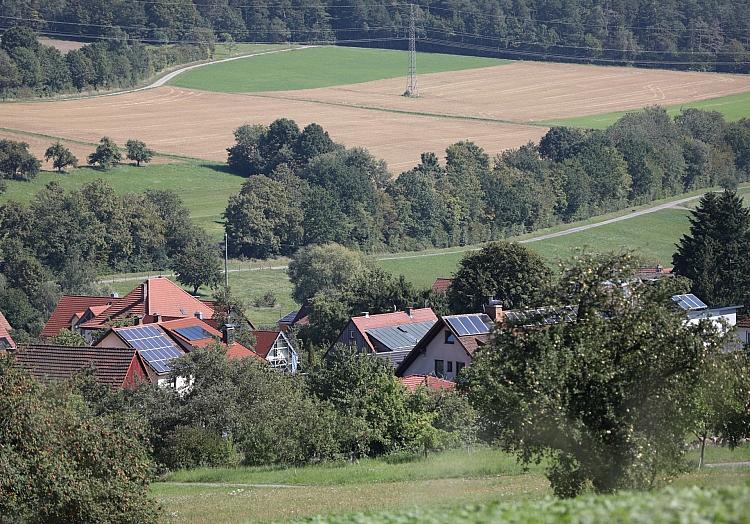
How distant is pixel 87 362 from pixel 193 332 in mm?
12507

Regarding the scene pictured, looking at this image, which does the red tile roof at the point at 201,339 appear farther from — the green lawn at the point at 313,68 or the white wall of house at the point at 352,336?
the green lawn at the point at 313,68

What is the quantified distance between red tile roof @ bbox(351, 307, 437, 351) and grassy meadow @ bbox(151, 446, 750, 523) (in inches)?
965

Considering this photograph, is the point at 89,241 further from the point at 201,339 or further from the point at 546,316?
the point at 546,316

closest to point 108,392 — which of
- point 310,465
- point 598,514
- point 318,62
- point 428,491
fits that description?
point 310,465

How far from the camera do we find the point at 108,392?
39.5 meters

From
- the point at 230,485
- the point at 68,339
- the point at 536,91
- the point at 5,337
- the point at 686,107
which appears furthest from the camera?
the point at 536,91

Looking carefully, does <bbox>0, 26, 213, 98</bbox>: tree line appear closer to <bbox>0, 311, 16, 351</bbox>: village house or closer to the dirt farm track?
the dirt farm track

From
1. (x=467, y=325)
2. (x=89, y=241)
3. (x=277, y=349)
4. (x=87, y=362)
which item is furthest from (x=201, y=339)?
(x=89, y=241)

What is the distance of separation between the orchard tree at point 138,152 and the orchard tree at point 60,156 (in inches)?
249

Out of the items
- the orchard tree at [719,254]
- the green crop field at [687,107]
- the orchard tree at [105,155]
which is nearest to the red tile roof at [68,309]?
the orchard tree at [719,254]

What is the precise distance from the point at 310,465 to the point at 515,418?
15.3m

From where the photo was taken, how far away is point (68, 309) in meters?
A: 67.0

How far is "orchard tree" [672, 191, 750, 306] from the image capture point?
217 feet

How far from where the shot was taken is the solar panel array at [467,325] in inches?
1949
